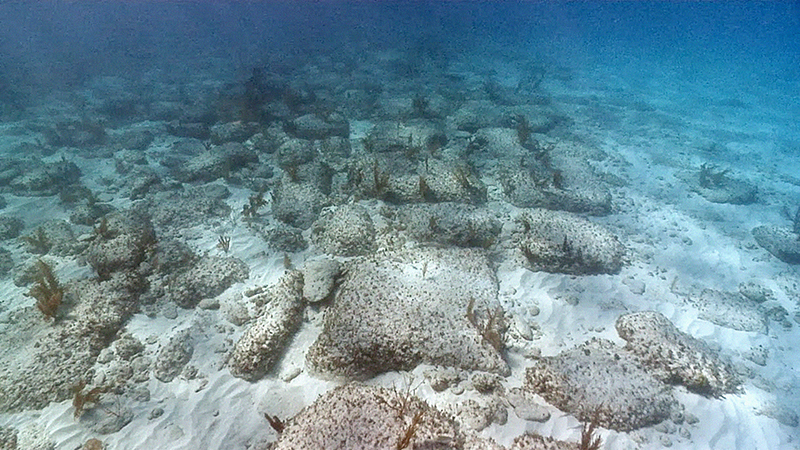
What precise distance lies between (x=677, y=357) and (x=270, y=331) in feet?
21.2

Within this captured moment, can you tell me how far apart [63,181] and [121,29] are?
1275 inches

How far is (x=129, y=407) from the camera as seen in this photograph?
5488mm

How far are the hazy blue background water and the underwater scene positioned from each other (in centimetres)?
844

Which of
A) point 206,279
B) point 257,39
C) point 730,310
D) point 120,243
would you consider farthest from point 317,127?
point 257,39

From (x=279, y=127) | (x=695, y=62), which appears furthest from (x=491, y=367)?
(x=695, y=62)

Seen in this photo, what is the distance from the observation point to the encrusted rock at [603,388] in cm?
530

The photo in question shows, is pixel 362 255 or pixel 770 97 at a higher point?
pixel 362 255

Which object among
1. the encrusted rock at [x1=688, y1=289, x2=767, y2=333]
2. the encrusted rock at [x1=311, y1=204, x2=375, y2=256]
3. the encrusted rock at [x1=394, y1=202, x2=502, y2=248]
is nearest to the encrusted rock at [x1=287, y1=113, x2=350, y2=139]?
the encrusted rock at [x1=311, y1=204, x2=375, y2=256]

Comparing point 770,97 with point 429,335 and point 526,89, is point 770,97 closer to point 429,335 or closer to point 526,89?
point 526,89

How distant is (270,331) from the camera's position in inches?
245

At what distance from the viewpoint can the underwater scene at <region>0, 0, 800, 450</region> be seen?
539 centimetres

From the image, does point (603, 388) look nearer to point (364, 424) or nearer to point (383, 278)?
point (364, 424)

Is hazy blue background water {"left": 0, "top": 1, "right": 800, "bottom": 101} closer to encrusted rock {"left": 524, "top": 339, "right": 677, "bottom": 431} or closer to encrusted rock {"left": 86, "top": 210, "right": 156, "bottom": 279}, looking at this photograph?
encrusted rock {"left": 86, "top": 210, "right": 156, "bottom": 279}

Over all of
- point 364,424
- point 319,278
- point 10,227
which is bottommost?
point 10,227
